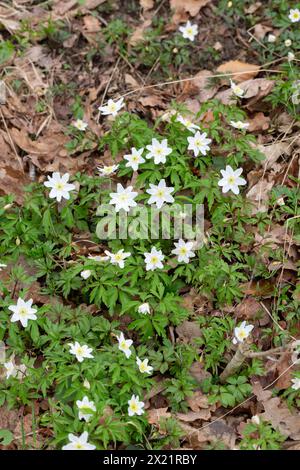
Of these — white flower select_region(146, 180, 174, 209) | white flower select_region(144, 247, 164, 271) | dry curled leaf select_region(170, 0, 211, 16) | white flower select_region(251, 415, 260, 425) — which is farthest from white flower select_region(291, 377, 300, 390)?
dry curled leaf select_region(170, 0, 211, 16)

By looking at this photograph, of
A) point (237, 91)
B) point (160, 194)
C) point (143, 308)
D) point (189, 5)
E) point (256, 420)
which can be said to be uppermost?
point (189, 5)

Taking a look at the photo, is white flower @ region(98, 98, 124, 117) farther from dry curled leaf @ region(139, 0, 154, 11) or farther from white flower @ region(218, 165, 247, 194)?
dry curled leaf @ region(139, 0, 154, 11)

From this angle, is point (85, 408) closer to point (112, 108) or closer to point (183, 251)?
point (183, 251)

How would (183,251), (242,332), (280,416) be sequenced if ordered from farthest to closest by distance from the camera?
(183,251) < (242,332) < (280,416)

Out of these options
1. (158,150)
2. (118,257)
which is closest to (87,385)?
(118,257)

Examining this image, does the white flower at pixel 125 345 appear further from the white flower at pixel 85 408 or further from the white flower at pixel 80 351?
the white flower at pixel 85 408

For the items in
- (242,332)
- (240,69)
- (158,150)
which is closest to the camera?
(242,332)
